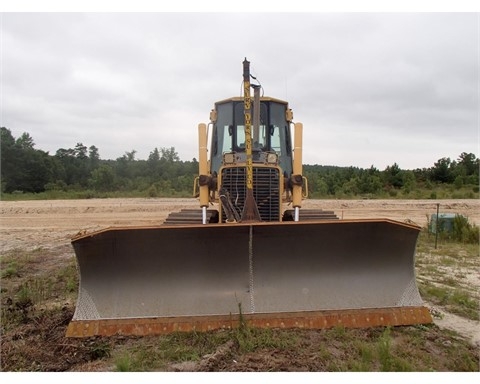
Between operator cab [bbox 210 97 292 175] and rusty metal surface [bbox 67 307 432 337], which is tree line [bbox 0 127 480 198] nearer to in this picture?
operator cab [bbox 210 97 292 175]

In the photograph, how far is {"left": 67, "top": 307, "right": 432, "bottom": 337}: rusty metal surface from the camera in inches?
156

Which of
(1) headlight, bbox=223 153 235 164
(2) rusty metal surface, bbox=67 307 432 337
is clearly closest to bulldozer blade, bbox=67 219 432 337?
(2) rusty metal surface, bbox=67 307 432 337

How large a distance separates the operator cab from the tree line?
20.8 m

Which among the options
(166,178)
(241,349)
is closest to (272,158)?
(241,349)

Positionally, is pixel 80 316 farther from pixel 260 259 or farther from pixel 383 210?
pixel 383 210

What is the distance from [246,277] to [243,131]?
9.05ft

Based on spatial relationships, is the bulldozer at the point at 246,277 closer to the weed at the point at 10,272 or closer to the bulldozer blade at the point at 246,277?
the bulldozer blade at the point at 246,277

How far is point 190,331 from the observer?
12.9 feet

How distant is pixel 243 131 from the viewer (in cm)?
638

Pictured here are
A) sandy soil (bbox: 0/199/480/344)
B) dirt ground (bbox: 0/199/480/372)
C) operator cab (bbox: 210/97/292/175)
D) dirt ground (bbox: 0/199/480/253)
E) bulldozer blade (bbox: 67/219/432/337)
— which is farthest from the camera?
dirt ground (bbox: 0/199/480/253)

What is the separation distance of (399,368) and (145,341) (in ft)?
7.06

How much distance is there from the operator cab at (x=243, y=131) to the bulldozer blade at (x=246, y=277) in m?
2.17

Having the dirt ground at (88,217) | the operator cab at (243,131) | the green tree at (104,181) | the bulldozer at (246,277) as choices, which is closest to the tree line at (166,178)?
the green tree at (104,181)

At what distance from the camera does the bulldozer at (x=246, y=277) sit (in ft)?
13.4
